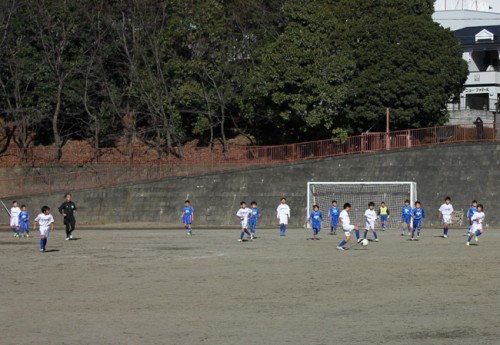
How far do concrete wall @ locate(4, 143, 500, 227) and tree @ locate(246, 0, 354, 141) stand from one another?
510 cm

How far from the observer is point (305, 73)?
51.7 meters

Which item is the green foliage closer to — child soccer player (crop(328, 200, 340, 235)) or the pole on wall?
the pole on wall

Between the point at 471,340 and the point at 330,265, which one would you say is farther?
the point at 330,265

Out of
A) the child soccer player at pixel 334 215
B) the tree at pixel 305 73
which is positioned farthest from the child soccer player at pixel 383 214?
the tree at pixel 305 73

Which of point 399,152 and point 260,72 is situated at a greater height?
point 260,72

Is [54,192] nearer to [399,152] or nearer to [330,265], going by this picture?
[399,152]

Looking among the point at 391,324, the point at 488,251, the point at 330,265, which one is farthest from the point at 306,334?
the point at 488,251

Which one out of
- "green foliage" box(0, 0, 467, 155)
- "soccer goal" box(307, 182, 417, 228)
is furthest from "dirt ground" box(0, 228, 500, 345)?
"green foliage" box(0, 0, 467, 155)

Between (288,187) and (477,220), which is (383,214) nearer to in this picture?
(288,187)

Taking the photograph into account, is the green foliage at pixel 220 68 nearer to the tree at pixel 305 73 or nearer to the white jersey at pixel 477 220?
the tree at pixel 305 73

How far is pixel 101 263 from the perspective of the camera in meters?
26.4

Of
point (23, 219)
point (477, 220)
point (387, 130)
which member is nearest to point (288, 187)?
point (387, 130)

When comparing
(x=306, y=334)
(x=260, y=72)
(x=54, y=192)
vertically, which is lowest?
(x=306, y=334)

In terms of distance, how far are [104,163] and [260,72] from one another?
10.9 meters
